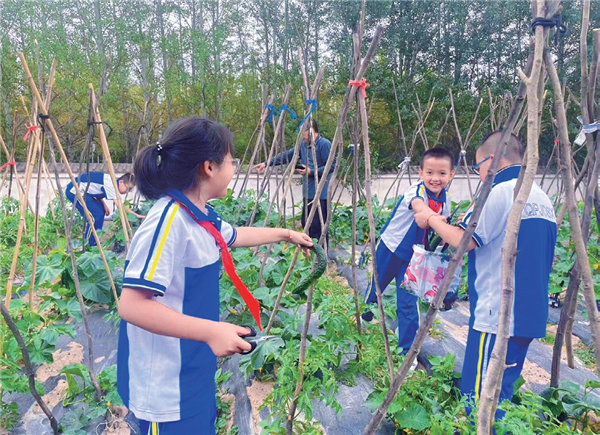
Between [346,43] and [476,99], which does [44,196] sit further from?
[476,99]

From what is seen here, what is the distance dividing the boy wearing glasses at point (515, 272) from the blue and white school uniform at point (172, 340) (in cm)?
96

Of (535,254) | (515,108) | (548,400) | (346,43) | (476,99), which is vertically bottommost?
(548,400)

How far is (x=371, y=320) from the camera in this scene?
2.83 m

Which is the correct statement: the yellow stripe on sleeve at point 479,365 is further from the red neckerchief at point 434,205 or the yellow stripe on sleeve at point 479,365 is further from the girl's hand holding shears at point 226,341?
the girl's hand holding shears at point 226,341

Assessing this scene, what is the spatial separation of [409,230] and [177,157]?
5.28ft

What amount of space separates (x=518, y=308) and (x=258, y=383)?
1.26 meters

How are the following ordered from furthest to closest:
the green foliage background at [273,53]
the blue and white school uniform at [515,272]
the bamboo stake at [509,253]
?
the green foliage background at [273,53], the blue and white school uniform at [515,272], the bamboo stake at [509,253]

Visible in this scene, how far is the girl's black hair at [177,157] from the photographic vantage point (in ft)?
3.73

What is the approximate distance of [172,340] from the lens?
1.12 meters

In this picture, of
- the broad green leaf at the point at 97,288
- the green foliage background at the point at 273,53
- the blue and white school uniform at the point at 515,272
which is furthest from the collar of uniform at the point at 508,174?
the green foliage background at the point at 273,53

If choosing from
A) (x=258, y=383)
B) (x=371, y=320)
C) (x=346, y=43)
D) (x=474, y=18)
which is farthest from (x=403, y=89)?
(x=258, y=383)

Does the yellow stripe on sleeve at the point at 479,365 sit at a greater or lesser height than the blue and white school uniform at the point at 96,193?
lesser

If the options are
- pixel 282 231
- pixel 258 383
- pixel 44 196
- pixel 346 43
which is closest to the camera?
pixel 282 231

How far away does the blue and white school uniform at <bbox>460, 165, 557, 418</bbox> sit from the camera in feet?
4.93
